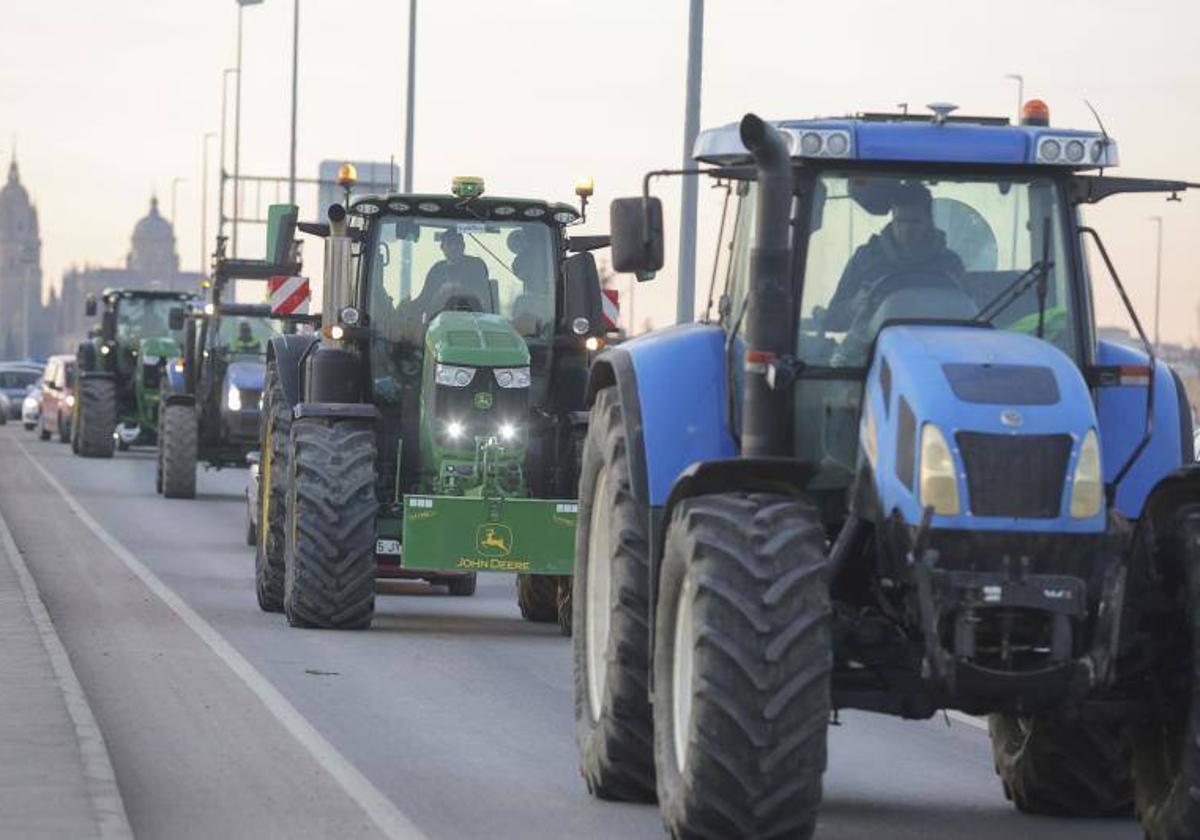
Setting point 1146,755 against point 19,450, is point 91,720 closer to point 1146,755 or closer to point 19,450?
point 1146,755

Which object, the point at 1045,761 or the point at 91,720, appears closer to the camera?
the point at 1045,761

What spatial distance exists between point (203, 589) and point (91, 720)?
9.87m

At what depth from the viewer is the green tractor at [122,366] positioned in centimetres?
4784

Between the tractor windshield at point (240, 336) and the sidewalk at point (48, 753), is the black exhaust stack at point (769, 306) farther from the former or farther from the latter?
the tractor windshield at point (240, 336)

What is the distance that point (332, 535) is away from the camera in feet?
61.5

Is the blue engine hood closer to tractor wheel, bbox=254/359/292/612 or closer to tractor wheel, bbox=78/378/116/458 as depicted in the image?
tractor wheel, bbox=254/359/292/612

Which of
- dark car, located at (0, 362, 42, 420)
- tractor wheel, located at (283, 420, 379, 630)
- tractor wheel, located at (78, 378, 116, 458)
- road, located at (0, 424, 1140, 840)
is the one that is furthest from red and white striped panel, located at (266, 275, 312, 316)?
dark car, located at (0, 362, 42, 420)

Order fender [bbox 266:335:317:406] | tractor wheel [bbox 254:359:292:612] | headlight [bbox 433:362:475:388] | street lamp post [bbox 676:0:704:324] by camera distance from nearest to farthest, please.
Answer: headlight [bbox 433:362:475:388] → tractor wheel [bbox 254:359:292:612] → fender [bbox 266:335:317:406] → street lamp post [bbox 676:0:704:324]

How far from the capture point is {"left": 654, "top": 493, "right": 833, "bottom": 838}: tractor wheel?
941 centimetres

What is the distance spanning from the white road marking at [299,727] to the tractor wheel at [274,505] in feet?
1.75

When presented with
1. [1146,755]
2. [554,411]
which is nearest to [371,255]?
[554,411]

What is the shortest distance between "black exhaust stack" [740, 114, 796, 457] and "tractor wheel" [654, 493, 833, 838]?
0.85 m

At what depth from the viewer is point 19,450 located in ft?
184

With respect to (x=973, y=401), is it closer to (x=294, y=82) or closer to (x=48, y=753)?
(x=48, y=753)
